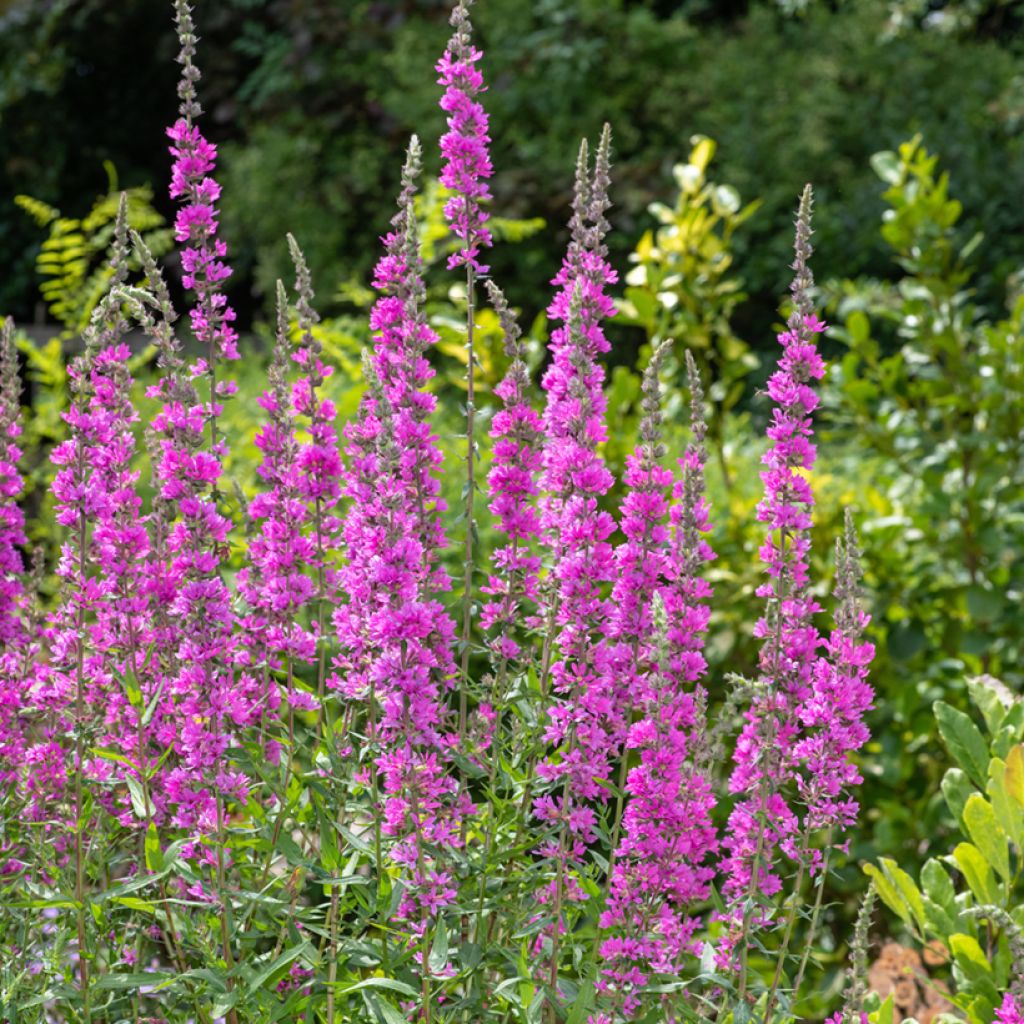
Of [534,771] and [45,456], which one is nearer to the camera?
[534,771]

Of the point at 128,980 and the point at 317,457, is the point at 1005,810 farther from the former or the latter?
the point at 128,980

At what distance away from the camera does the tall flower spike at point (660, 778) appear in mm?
2098

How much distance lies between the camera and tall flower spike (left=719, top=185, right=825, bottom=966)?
7.01 feet

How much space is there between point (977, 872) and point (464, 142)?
5.45ft

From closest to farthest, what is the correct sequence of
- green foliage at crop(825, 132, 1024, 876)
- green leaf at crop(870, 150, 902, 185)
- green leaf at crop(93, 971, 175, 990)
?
1. green leaf at crop(93, 971, 175, 990)
2. green foliage at crop(825, 132, 1024, 876)
3. green leaf at crop(870, 150, 902, 185)

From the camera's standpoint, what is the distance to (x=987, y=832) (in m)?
2.64

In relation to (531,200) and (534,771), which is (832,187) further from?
(534,771)

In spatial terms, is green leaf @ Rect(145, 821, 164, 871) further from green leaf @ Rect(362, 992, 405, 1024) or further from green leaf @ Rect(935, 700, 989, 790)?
green leaf @ Rect(935, 700, 989, 790)

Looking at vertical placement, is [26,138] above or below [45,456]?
above

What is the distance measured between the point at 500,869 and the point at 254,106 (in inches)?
433

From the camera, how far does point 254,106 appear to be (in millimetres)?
12203

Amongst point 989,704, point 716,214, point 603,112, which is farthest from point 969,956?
point 603,112

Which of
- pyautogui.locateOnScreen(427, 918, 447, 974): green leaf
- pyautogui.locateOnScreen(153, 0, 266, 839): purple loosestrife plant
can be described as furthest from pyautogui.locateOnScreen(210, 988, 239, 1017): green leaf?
pyautogui.locateOnScreen(427, 918, 447, 974): green leaf

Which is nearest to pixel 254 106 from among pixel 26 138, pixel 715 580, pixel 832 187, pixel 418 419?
pixel 26 138
